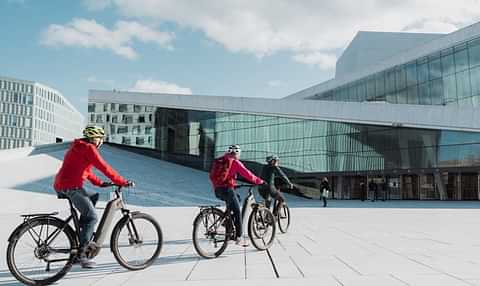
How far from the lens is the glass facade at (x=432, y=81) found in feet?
104

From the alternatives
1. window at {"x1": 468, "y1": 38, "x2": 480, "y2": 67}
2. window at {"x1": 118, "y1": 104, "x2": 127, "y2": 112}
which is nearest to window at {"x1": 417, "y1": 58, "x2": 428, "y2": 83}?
window at {"x1": 468, "y1": 38, "x2": 480, "y2": 67}

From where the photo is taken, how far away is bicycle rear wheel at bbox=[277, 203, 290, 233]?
9156 millimetres

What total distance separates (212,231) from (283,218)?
11.1 feet

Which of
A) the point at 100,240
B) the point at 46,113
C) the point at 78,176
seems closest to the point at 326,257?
the point at 100,240

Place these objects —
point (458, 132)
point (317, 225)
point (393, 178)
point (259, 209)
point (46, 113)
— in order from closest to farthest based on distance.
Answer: point (259, 209) < point (317, 225) < point (458, 132) < point (393, 178) < point (46, 113)

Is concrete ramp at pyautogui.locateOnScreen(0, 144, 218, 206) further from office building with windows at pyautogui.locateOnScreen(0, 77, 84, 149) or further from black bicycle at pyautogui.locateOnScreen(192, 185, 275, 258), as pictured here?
office building with windows at pyautogui.locateOnScreen(0, 77, 84, 149)

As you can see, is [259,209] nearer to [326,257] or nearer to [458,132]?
[326,257]

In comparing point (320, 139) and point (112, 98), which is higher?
point (112, 98)

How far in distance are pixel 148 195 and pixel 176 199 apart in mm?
1566

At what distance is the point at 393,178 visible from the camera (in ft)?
96.8

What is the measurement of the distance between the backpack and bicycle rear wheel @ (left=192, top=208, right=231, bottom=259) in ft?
1.47

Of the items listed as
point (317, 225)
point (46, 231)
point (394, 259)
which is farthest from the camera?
point (317, 225)

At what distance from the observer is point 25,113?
100000mm

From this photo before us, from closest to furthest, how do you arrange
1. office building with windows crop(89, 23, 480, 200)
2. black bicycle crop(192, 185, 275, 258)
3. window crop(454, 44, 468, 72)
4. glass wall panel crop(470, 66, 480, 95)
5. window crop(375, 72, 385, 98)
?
black bicycle crop(192, 185, 275, 258) → office building with windows crop(89, 23, 480, 200) → glass wall panel crop(470, 66, 480, 95) → window crop(454, 44, 468, 72) → window crop(375, 72, 385, 98)
